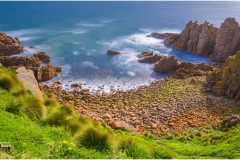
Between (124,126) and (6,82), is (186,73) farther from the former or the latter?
(6,82)

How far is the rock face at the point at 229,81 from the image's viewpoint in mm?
37250

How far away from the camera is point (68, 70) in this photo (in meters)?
54.1

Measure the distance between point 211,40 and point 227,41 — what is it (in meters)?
5.26

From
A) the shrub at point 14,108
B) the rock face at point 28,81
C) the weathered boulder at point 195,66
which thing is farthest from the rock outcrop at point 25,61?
the shrub at point 14,108

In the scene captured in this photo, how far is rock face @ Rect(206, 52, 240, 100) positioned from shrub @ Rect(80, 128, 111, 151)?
28252 mm

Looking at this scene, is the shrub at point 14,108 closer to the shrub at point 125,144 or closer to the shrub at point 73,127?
the shrub at point 73,127

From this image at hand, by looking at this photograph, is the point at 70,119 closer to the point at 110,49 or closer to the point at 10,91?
the point at 10,91

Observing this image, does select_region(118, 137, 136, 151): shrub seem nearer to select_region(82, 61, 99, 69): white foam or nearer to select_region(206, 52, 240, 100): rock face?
select_region(206, 52, 240, 100): rock face

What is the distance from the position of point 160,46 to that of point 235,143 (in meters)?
58.7

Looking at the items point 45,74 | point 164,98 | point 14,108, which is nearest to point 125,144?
point 14,108

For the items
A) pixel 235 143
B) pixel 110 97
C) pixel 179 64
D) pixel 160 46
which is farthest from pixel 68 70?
pixel 235 143

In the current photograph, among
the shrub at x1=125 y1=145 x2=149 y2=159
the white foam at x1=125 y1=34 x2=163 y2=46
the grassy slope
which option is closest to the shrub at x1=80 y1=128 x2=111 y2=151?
the grassy slope

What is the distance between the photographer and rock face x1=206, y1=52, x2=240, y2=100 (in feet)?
122

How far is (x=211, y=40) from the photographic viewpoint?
6675 cm
